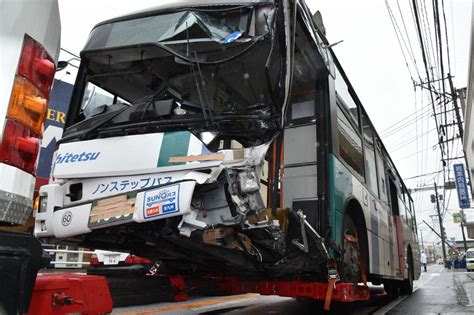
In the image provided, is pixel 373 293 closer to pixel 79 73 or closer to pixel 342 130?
pixel 342 130

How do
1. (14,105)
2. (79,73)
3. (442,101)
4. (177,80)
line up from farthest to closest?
(442,101)
(79,73)
(177,80)
(14,105)

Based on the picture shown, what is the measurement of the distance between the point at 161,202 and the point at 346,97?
12.2 ft

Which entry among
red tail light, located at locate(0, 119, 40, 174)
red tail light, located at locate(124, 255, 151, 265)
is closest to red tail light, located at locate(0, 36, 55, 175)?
red tail light, located at locate(0, 119, 40, 174)

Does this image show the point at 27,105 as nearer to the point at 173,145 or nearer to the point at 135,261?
the point at 173,145

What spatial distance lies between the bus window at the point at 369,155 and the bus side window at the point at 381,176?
0.33 meters

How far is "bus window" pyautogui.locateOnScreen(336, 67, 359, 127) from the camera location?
5.45 meters

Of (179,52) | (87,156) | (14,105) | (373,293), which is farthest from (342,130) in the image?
(373,293)

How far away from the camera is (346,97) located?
5.78 m

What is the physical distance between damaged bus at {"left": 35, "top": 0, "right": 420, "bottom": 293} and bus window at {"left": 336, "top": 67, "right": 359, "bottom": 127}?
0.20 meters

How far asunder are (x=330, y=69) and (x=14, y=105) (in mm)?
4012

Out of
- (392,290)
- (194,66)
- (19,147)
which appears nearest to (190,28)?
(194,66)

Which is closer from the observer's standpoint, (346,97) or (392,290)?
(346,97)

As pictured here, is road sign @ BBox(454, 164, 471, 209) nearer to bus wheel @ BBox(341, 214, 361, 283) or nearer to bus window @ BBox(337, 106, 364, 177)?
bus window @ BBox(337, 106, 364, 177)

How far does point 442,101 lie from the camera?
1803cm
